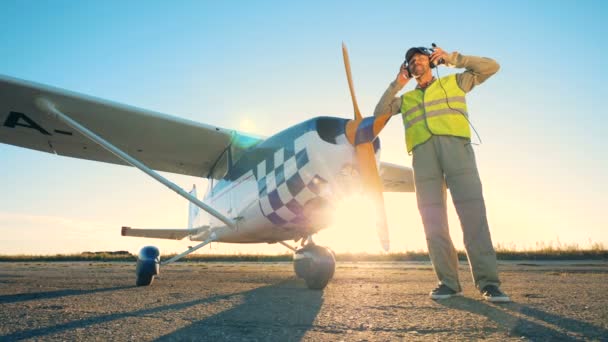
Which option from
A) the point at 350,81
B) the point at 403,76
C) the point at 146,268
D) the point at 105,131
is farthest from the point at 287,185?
the point at 105,131

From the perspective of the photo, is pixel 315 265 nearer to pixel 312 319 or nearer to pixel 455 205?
pixel 455 205

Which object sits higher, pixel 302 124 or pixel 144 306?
pixel 302 124

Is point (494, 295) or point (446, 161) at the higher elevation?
point (446, 161)

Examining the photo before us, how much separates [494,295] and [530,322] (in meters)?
0.85

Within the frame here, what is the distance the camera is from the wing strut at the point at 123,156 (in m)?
4.89

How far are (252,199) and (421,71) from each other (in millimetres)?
2700

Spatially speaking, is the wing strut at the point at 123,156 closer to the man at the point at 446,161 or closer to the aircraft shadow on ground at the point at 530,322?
the man at the point at 446,161

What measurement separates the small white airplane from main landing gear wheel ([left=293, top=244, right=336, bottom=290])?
0.03 feet

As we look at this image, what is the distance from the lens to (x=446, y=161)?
2.95 m

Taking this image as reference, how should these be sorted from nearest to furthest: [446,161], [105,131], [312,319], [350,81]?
[312,319] → [446,161] → [350,81] → [105,131]

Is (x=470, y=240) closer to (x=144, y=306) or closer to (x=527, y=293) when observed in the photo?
(x=527, y=293)

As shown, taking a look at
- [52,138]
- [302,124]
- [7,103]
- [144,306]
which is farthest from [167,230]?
[144,306]

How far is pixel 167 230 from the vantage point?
8.50 metres

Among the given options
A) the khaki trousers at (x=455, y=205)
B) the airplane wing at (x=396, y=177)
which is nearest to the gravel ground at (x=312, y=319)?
the khaki trousers at (x=455, y=205)
